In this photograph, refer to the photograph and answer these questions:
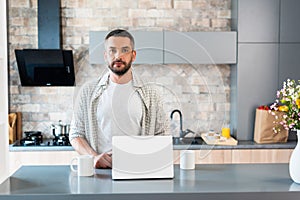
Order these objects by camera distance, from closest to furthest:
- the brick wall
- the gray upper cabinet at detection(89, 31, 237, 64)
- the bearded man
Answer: the bearded man < the gray upper cabinet at detection(89, 31, 237, 64) < the brick wall

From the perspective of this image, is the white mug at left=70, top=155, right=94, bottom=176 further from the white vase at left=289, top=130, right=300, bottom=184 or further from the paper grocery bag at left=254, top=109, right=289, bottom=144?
the paper grocery bag at left=254, top=109, right=289, bottom=144

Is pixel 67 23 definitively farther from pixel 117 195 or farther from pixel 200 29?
pixel 117 195

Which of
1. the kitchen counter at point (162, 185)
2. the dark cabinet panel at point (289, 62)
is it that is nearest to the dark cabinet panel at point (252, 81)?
the dark cabinet panel at point (289, 62)

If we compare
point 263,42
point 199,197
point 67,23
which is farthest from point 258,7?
point 199,197

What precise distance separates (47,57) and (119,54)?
6.52 ft

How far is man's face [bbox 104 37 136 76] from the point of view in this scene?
6.33 feet

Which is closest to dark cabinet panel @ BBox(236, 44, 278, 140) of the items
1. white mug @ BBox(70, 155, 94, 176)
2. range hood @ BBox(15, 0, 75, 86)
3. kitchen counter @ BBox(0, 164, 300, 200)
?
range hood @ BBox(15, 0, 75, 86)

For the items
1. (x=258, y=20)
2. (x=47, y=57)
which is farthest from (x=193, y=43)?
(x=47, y=57)

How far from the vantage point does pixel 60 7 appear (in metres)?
4.06

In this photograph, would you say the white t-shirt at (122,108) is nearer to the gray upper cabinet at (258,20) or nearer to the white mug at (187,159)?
the white mug at (187,159)

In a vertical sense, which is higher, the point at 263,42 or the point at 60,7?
the point at 60,7

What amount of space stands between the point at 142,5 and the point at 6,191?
274cm

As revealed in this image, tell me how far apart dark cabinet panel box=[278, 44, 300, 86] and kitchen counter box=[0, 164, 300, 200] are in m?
1.96

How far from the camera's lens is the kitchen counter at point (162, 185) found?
5.56 feet
